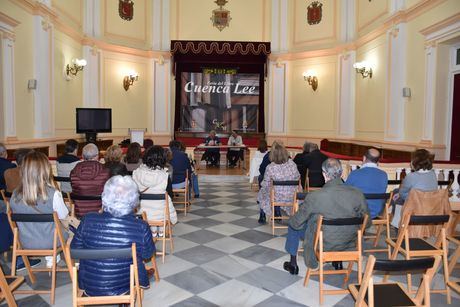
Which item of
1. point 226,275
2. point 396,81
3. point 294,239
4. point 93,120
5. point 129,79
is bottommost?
point 226,275

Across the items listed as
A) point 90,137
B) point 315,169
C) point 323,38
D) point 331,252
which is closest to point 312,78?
point 323,38

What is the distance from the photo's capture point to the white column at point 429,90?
738cm

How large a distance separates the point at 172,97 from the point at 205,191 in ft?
18.4

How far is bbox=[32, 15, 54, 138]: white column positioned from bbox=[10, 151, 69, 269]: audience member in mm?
5432

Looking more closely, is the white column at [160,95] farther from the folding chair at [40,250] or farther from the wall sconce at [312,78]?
the folding chair at [40,250]

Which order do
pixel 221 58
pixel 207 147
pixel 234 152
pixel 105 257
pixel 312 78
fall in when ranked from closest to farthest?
1. pixel 105 257
2. pixel 207 147
3. pixel 234 152
4. pixel 312 78
5. pixel 221 58

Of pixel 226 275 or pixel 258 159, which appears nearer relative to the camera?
pixel 226 275

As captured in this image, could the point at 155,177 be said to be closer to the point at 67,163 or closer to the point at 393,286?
the point at 67,163

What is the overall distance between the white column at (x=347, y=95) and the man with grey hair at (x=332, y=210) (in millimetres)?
8001

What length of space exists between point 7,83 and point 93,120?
2963mm

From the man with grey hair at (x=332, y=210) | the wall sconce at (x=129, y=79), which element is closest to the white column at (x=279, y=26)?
the wall sconce at (x=129, y=79)

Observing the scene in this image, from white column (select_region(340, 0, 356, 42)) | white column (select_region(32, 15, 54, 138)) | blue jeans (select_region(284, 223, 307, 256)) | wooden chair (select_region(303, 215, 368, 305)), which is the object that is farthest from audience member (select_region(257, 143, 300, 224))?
white column (select_region(340, 0, 356, 42))

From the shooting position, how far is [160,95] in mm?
12727

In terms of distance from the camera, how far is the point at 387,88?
8.87m
